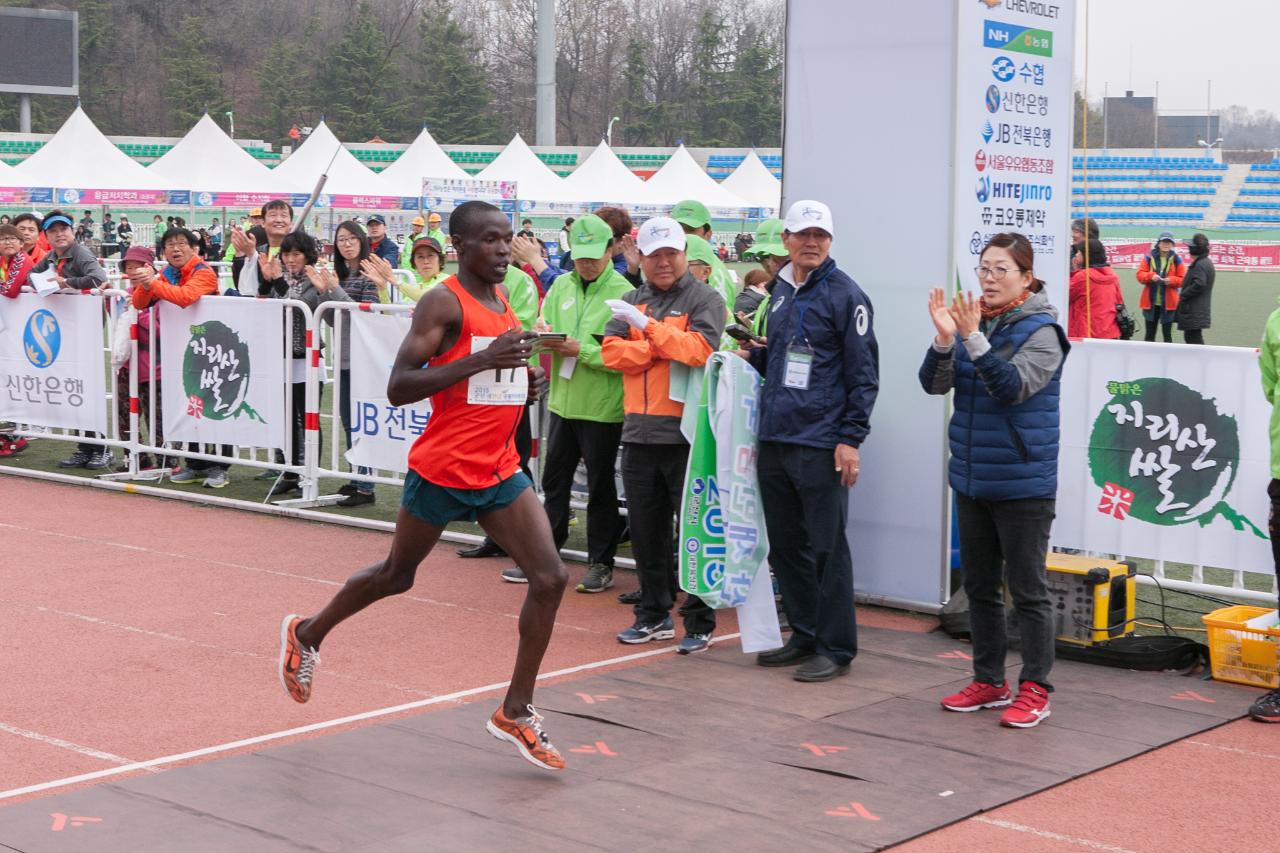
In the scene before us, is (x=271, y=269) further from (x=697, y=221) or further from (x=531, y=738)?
(x=531, y=738)

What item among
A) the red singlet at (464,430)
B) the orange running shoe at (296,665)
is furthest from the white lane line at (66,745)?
the red singlet at (464,430)

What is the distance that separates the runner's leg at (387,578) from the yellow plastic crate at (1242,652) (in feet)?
11.0

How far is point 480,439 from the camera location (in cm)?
571

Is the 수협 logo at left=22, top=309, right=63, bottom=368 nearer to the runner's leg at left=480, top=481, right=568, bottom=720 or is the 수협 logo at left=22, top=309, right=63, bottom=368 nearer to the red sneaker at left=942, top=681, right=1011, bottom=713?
the runner's leg at left=480, top=481, right=568, bottom=720

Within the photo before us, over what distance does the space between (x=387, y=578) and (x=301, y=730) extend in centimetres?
81

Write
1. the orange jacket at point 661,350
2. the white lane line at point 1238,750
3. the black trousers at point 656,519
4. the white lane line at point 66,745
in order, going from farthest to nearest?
the black trousers at point 656,519
the orange jacket at point 661,350
the white lane line at point 1238,750
the white lane line at point 66,745

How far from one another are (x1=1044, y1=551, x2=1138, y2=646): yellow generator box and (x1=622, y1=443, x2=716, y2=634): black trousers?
169 centimetres

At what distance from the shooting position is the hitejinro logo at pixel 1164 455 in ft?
25.8

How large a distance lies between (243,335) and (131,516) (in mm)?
1554

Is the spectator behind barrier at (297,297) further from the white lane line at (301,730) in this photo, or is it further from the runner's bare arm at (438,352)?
the runner's bare arm at (438,352)

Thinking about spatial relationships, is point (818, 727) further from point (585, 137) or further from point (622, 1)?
point (622, 1)

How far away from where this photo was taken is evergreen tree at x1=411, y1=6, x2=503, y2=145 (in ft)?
278

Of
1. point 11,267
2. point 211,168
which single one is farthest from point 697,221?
point 211,168

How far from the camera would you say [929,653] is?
298 inches
